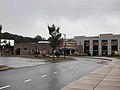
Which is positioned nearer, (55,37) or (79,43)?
(55,37)

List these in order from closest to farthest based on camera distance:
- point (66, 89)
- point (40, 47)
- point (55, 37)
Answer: point (66, 89)
point (55, 37)
point (40, 47)

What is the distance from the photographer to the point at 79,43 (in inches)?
4363

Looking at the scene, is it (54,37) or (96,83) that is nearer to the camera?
(96,83)

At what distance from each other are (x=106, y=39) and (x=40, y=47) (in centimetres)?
3020

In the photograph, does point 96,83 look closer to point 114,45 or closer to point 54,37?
point 54,37

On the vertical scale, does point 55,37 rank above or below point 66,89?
above

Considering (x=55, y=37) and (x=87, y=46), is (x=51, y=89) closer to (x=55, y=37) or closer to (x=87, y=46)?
(x=55, y=37)

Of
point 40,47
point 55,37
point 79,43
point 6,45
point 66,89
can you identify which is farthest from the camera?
point 79,43

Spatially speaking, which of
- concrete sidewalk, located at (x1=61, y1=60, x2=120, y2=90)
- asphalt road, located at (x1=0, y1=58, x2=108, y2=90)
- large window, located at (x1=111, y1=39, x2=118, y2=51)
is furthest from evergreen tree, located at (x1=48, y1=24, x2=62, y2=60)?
large window, located at (x1=111, y1=39, x2=118, y2=51)

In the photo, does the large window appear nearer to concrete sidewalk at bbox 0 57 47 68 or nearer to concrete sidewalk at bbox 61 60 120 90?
concrete sidewalk at bbox 0 57 47 68

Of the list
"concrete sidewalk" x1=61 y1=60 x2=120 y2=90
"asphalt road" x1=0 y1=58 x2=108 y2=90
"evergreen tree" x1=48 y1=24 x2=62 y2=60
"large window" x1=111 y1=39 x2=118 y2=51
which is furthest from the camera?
"large window" x1=111 y1=39 x2=118 y2=51

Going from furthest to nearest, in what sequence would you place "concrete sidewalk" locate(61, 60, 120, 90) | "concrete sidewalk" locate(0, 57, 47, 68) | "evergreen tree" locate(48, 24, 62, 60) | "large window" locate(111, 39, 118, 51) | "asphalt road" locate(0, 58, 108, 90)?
1. "large window" locate(111, 39, 118, 51)
2. "evergreen tree" locate(48, 24, 62, 60)
3. "concrete sidewalk" locate(0, 57, 47, 68)
4. "asphalt road" locate(0, 58, 108, 90)
5. "concrete sidewalk" locate(61, 60, 120, 90)

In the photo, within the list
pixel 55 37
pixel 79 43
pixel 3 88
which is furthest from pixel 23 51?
pixel 3 88

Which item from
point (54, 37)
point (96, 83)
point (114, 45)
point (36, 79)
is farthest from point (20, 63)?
point (114, 45)
